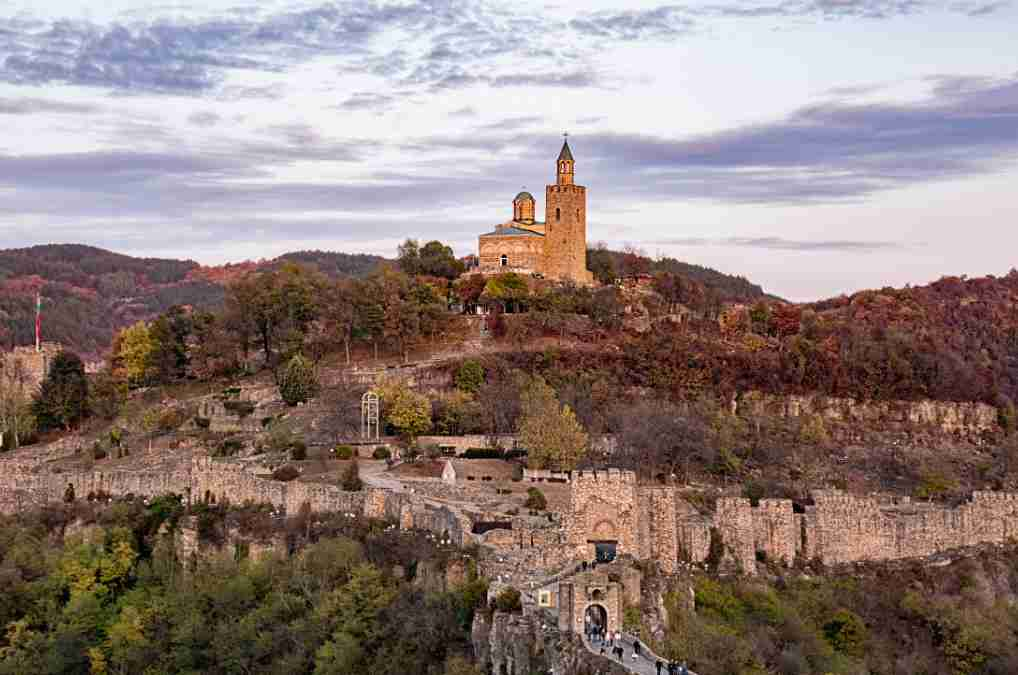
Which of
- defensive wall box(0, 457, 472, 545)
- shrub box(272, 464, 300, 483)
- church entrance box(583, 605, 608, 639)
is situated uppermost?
shrub box(272, 464, 300, 483)

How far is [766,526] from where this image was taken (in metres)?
34.2

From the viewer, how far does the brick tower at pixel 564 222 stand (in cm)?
6706

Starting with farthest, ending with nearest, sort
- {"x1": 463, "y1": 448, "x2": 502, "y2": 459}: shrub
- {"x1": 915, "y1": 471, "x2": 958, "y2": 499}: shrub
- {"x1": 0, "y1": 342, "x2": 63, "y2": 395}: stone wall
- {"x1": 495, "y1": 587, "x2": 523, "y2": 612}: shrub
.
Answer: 1. {"x1": 0, "y1": 342, "x2": 63, "y2": 395}: stone wall
2. {"x1": 915, "y1": 471, "x2": 958, "y2": 499}: shrub
3. {"x1": 463, "y1": 448, "x2": 502, "y2": 459}: shrub
4. {"x1": 495, "y1": 587, "x2": 523, "y2": 612}: shrub

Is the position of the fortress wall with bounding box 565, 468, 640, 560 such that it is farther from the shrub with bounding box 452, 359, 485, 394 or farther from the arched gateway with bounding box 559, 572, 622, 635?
the shrub with bounding box 452, 359, 485, 394

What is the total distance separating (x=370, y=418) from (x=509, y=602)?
22.1m

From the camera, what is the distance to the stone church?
219ft

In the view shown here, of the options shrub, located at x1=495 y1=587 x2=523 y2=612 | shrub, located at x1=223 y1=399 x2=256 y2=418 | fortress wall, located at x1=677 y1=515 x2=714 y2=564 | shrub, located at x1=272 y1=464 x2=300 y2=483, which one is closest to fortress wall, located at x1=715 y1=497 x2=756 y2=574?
fortress wall, located at x1=677 y1=515 x2=714 y2=564

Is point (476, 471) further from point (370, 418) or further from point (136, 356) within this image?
point (136, 356)

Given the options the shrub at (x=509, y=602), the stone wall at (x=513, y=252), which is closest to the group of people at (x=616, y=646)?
the shrub at (x=509, y=602)

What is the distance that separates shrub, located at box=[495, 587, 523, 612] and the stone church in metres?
41.2

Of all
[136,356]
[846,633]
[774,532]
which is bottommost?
[846,633]

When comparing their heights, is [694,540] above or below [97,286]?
below

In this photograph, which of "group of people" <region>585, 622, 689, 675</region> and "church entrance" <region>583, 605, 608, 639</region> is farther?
"church entrance" <region>583, 605, 608, 639</region>

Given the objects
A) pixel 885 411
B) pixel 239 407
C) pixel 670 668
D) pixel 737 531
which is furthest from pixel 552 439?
pixel 885 411
